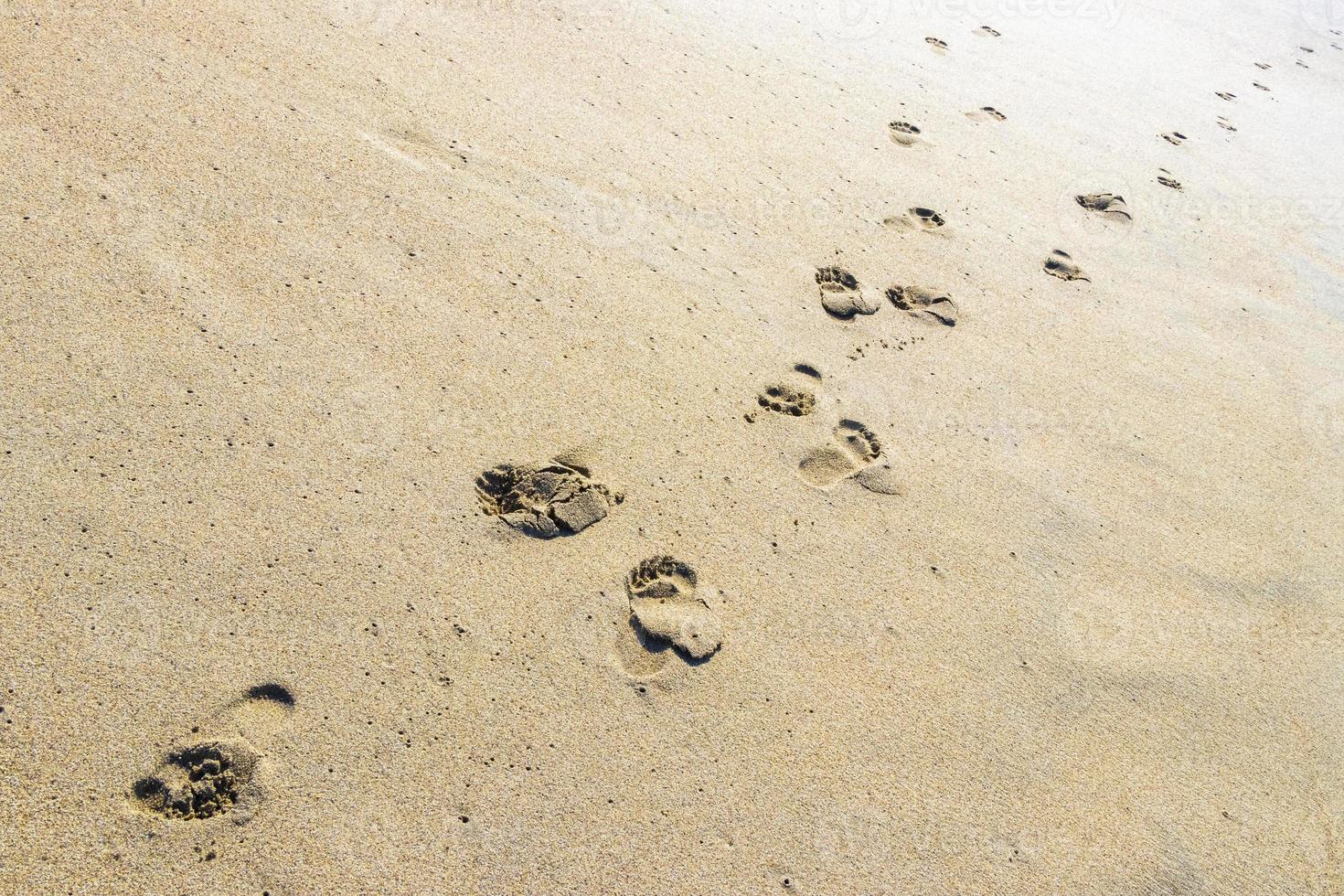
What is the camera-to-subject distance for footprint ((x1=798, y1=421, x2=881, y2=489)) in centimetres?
292

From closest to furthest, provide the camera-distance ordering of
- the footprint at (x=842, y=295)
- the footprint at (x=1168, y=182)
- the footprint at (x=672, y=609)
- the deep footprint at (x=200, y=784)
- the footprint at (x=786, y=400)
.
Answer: the deep footprint at (x=200, y=784), the footprint at (x=672, y=609), the footprint at (x=786, y=400), the footprint at (x=842, y=295), the footprint at (x=1168, y=182)

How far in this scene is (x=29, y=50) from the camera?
10.0 feet

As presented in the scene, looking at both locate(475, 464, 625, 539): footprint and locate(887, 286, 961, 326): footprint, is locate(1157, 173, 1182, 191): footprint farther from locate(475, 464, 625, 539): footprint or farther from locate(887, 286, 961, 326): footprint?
locate(475, 464, 625, 539): footprint

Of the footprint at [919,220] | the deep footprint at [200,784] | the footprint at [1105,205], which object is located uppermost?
the footprint at [1105,205]

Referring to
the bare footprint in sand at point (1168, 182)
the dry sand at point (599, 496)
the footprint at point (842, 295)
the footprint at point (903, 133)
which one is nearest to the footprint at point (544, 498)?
the dry sand at point (599, 496)

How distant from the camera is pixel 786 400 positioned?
10.1 ft

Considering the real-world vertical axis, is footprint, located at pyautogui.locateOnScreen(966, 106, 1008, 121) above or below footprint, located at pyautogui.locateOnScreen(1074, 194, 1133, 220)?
above

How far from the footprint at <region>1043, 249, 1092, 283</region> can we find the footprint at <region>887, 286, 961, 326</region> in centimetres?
74

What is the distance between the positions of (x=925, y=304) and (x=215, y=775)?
307 cm

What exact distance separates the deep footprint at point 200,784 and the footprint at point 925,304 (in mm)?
2890

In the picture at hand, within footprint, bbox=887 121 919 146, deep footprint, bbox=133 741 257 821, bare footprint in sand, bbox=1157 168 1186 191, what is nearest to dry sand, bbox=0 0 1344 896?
deep footprint, bbox=133 741 257 821

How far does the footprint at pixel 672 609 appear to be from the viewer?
2.39 meters

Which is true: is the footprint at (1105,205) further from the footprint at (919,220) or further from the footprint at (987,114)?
the footprint at (919,220)

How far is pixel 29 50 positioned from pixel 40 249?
1.03 meters
